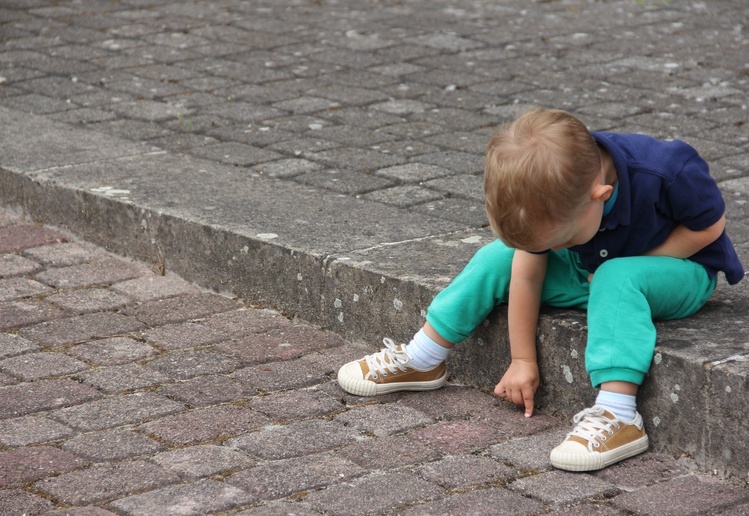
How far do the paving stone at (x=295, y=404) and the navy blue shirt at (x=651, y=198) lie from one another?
754mm

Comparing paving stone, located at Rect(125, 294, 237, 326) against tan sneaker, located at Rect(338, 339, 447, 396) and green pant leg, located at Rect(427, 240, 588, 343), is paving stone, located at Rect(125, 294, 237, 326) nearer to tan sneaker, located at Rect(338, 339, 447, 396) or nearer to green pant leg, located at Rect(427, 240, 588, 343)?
tan sneaker, located at Rect(338, 339, 447, 396)

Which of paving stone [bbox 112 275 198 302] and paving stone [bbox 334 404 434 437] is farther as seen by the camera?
paving stone [bbox 112 275 198 302]

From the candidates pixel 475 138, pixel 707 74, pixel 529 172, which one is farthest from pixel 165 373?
pixel 707 74

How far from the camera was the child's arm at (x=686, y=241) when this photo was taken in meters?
2.62

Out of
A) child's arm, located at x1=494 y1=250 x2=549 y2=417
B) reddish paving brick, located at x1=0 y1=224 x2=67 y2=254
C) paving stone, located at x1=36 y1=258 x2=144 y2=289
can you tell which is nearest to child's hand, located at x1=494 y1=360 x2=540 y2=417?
child's arm, located at x1=494 y1=250 x2=549 y2=417

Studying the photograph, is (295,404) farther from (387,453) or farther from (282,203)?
(282,203)

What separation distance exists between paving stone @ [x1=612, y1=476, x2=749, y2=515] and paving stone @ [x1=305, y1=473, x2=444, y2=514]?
0.40 meters

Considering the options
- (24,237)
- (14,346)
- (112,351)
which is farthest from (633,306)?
(24,237)

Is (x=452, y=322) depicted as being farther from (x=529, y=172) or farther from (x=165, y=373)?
(x=165, y=373)

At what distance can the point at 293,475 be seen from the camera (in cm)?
243

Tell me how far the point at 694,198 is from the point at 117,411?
4.80ft

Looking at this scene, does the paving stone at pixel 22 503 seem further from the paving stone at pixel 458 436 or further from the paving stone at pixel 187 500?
the paving stone at pixel 458 436

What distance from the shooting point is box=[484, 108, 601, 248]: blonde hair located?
7.94 feet

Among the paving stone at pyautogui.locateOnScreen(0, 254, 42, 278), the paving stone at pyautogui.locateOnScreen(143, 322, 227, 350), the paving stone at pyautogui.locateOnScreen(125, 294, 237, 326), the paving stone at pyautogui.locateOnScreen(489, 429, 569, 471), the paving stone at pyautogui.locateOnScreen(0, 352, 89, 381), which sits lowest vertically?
the paving stone at pyautogui.locateOnScreen(489, 429, 569, 471)
